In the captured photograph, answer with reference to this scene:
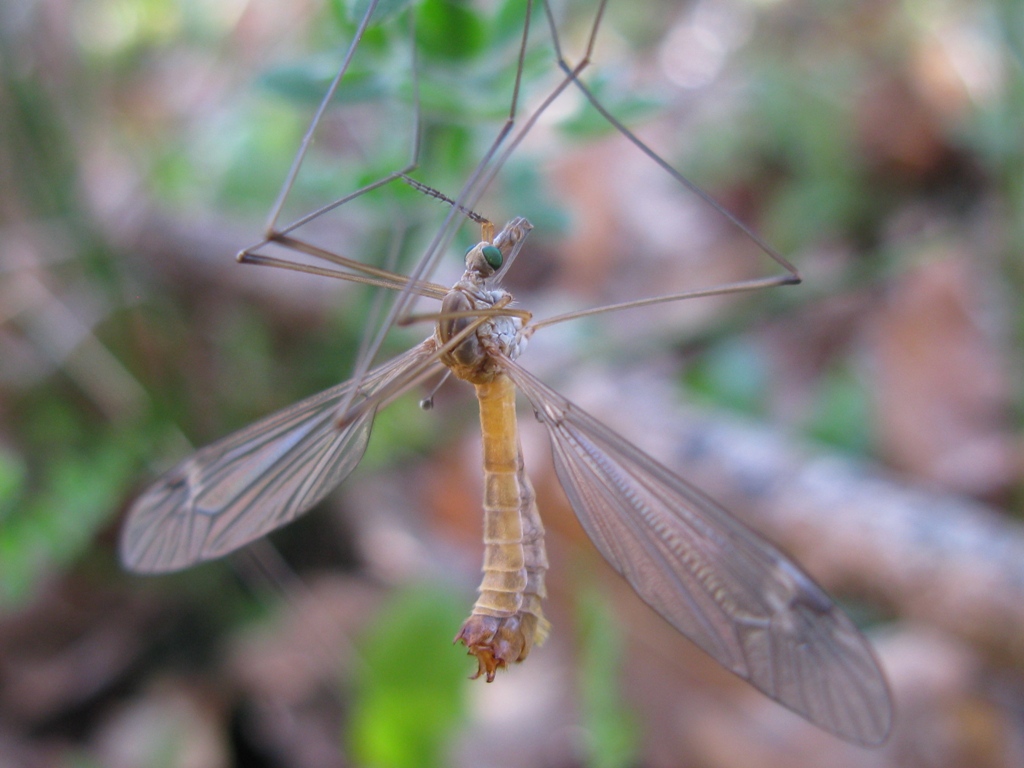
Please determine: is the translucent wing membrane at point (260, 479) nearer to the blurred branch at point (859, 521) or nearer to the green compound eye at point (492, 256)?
the green compound eye at point (492, 256)

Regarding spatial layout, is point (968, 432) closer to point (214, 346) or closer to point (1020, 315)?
point (1020, 315)

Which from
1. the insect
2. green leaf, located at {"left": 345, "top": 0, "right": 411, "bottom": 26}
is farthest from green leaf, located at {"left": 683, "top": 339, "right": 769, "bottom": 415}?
green leaf, located at {"left": 345, "top": 0, "right": 411, "bottom": 26}

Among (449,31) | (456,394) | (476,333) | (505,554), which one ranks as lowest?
(505,554)

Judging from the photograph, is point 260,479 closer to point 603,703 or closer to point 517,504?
point 517,504

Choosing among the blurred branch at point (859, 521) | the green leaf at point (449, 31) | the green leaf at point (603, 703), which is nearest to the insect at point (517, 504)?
the green leaf at point (449, 31)

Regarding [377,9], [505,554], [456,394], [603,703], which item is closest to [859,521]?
[603,703]

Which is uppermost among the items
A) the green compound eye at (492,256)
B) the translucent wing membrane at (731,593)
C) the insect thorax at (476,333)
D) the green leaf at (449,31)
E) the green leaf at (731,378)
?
the green leaf at (731,378)
